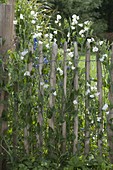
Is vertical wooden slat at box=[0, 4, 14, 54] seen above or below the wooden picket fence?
above

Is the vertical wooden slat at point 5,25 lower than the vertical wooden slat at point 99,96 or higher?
higher

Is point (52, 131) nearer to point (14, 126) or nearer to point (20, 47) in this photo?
point (14, 126)

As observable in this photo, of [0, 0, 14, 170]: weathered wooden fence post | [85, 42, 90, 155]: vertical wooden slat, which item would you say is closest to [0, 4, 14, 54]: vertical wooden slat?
[0, 0, 14, 170]: weathered wooden fence post

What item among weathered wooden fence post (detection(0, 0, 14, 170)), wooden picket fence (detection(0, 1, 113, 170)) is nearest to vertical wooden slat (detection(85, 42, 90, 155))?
wooden picket fence (detection(0, 1, 113, 170))

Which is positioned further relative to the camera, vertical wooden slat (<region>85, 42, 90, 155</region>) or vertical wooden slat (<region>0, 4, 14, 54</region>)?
vertical wooden slat (<region>0, 4, 14, 54</region>)

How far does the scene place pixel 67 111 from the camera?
3.68 meters

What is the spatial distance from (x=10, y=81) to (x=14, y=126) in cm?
36

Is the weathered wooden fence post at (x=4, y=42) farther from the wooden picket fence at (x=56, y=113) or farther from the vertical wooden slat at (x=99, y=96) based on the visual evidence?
the vertical wooden slat at (x=99, y=96)

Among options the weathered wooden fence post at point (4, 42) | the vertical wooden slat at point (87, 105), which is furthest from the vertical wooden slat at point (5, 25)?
the vertical wooden slat at point (87, 105)

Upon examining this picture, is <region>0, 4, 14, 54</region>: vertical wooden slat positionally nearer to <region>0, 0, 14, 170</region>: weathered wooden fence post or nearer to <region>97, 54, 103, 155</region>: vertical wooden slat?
<region>0, 0, 14, 170</region>: weathered wooden fence post

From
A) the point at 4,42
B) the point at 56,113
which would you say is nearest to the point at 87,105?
the point at 56,113

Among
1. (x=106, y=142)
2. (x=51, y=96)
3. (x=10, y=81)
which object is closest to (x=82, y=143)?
(x=106, y=142)

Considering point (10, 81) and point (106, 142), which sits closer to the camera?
point (10, 81)

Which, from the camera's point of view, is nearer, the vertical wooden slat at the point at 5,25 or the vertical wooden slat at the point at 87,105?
the vertical wooden slat at the point at 87,105
